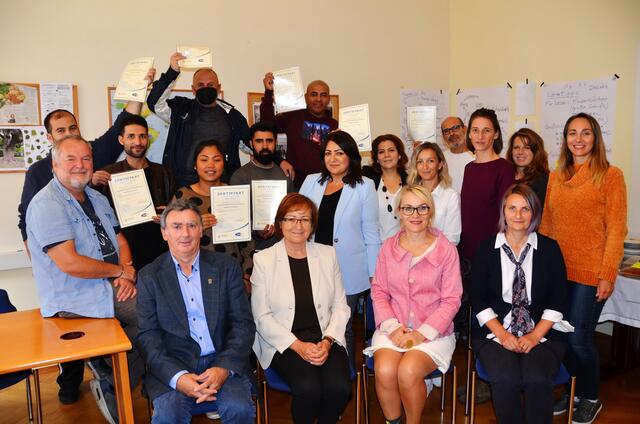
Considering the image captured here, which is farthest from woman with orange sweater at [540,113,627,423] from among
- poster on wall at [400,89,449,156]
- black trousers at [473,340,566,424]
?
poster on wall at [400,89,449,156]

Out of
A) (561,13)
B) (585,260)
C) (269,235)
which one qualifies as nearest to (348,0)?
(561,13)

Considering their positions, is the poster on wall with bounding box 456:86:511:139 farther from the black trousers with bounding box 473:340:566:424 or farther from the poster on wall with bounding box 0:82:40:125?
the poster on wall with bounding box 0:82:40:125

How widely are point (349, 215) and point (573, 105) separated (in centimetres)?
290

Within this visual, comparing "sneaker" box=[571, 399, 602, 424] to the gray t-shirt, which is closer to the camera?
"sneaker" box=[571, 399, 602, 424]

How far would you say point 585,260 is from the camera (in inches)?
115

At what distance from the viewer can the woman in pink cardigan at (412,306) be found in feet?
8.63

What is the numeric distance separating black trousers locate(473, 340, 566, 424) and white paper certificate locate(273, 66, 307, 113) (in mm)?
2257

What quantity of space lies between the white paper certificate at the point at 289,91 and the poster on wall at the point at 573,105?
8.74 feet

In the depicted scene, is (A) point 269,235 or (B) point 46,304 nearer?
(B) point 46,304

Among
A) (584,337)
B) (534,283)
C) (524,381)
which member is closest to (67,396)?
(524,381)

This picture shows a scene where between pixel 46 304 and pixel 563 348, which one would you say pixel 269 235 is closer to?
pixel 46 304

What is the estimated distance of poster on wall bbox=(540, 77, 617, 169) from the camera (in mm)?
4504

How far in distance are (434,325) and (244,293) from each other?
104 cm

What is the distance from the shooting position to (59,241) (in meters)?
2.58
